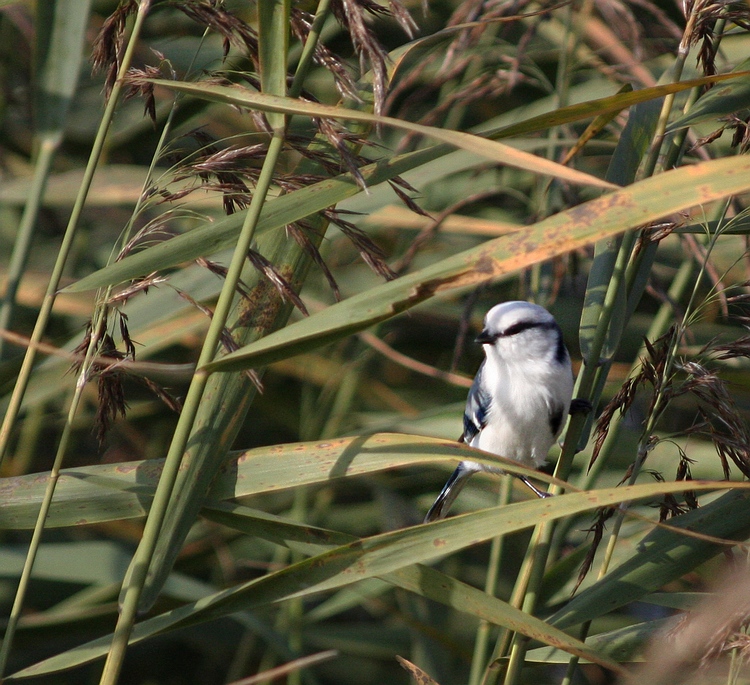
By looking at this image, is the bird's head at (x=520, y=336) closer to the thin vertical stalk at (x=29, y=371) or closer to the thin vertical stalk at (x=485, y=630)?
the thin vertical stalk at (x=485, y=630)

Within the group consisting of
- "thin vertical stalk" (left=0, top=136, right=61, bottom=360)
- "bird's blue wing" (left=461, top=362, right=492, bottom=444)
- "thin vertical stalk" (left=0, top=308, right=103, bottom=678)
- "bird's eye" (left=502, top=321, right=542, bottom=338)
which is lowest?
"bird's blue wing" (left=461, top=362, right=492, bottom=444)

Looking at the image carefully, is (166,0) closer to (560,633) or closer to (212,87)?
(212,87)

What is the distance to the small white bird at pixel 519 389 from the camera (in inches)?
71.6

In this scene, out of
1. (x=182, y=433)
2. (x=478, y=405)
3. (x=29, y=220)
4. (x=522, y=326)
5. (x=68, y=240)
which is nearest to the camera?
(x=182, y=433)

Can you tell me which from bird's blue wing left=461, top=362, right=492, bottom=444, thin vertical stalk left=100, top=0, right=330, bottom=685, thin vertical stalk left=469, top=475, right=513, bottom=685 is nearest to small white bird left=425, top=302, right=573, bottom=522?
bird's blue wing left=461, top=362, right=492, bottom=444

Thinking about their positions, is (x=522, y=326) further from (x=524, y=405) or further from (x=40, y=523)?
(x=40, y=523)

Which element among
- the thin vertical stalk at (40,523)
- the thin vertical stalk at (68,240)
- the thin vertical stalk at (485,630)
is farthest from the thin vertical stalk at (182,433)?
the thin vertical stalk at (485,630)

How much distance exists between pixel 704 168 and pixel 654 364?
1.43 feet

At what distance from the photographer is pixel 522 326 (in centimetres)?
184

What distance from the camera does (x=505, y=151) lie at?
0.96 meters

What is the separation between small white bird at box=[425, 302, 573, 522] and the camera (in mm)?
1817

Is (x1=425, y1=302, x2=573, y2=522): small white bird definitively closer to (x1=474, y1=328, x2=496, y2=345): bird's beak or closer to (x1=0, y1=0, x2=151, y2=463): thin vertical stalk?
(x1=474, y1=328, x2=496, y2=345): bird's beak

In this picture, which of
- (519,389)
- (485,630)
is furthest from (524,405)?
(485,630)

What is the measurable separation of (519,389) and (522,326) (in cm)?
15
